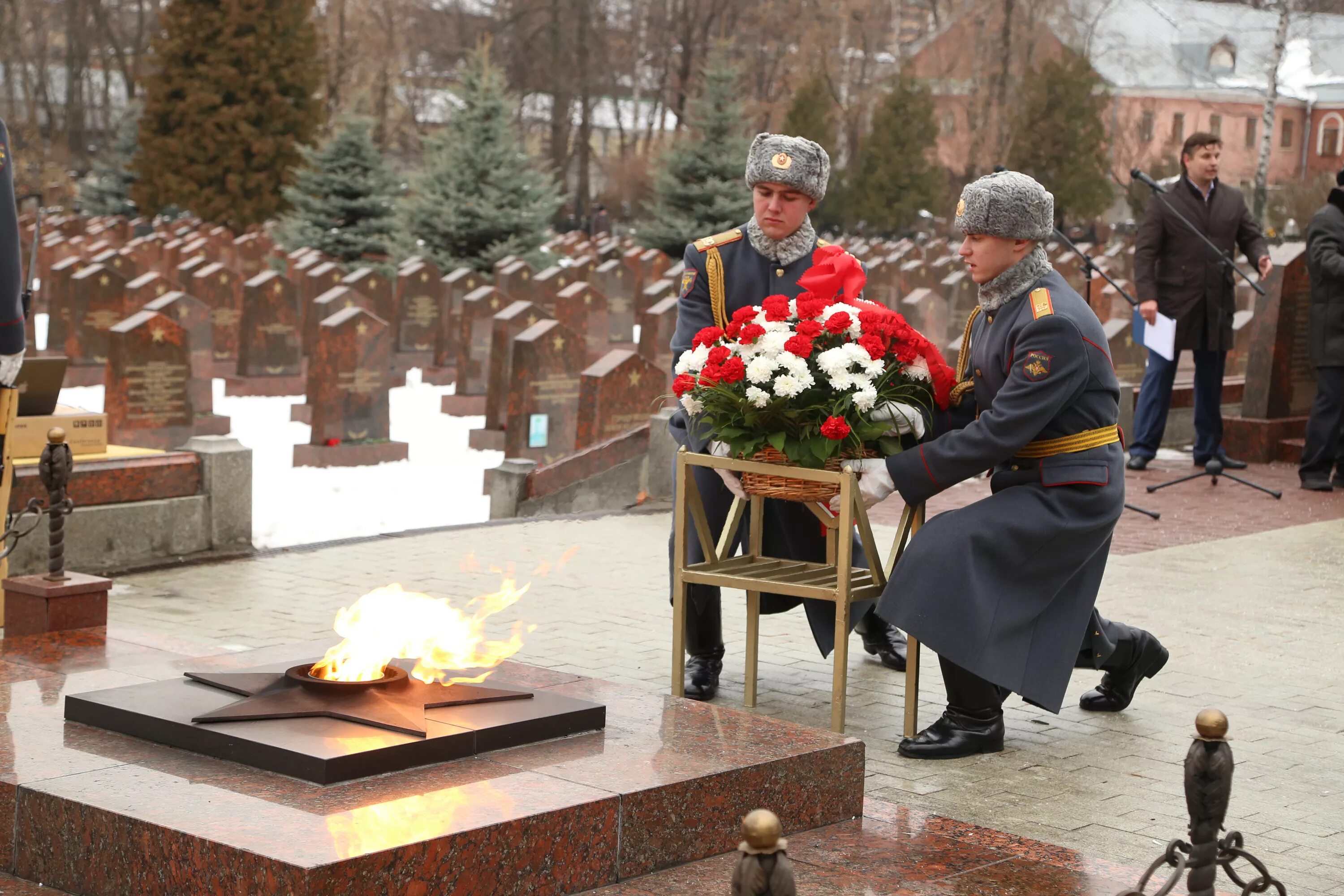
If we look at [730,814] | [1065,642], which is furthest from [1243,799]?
[730,814]

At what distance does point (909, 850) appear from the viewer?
12.9ft

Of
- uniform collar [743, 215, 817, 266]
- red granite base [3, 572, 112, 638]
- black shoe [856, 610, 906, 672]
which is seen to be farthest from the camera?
black shoe [856, 610, 906, 672]

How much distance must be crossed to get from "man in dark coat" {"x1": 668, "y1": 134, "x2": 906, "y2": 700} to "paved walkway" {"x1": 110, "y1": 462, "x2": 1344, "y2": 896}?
0.76ft

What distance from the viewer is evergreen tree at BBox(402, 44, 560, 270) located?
868 inches

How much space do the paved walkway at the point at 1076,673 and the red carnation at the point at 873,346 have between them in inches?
45.2

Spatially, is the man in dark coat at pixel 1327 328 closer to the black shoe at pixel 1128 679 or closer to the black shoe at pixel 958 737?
the black shoe at pixel 1128 679

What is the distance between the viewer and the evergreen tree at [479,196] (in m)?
22.0

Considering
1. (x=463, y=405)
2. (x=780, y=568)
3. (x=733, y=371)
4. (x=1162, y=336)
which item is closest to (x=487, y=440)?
(x=463, y=405)

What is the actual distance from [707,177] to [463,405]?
38.4 ft

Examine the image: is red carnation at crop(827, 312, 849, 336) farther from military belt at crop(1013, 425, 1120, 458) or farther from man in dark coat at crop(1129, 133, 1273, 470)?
man in dark coat at crop(1129, 133, 1273, 470)

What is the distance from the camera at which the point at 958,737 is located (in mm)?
4961

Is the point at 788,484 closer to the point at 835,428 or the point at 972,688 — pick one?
the point at 835,428

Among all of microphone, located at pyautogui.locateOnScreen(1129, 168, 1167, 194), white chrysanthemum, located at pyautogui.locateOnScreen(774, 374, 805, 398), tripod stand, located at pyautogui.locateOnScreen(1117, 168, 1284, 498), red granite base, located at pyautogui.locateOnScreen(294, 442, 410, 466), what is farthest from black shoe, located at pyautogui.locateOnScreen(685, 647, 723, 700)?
red granite base, located at pyautogui.locateOnScreen(294, 442, 410, 466)

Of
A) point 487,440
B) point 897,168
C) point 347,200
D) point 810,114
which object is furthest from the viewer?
point 897,168
